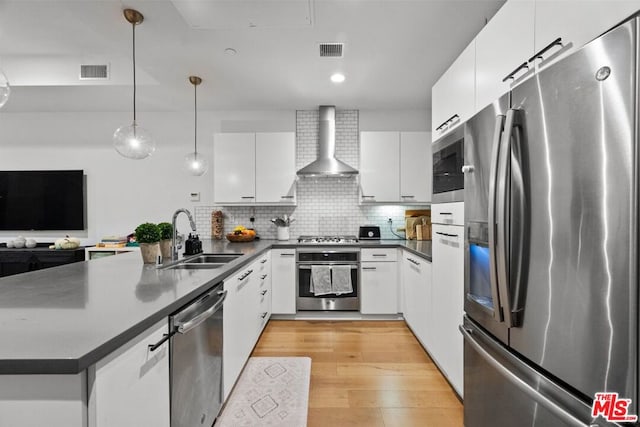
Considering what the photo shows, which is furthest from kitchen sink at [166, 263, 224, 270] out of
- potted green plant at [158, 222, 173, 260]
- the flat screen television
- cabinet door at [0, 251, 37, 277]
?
the flat screen television

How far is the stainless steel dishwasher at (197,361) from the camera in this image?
1.28 meters

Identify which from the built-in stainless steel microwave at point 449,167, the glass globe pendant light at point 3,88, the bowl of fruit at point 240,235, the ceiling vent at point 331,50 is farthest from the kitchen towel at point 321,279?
the glass globe pendant light at point 3,88

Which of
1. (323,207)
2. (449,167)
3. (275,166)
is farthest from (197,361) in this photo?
(323,207)

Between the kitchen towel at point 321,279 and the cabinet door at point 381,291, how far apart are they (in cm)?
39

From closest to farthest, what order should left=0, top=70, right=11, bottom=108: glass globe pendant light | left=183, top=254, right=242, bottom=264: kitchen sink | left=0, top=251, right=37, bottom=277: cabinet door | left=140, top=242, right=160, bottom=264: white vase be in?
left=0, top=70, right=11, bottom=108: glass globe pendant light < left=140, top=242, right=160, bottom=264: white vase < left=183, top=254, right=242, bottom=264: kitchen sink < left=0, top=251, right=37, bottom=277: cabinet door

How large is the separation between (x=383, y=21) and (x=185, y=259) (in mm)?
2268

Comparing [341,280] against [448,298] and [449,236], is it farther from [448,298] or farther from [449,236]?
[449,236]

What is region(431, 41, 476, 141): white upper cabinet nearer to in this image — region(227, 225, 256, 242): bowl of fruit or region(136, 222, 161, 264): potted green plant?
region(136, 222, 161, 264): potted green plant

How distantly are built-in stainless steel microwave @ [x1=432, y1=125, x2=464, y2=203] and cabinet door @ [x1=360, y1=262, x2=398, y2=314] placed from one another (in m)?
1.44

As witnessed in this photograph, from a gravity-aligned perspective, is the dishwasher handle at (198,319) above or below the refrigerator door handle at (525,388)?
above

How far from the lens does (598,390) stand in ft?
2.89

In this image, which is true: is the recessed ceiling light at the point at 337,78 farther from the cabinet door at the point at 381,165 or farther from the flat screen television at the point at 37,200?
the flat screen television at the point at 37,200

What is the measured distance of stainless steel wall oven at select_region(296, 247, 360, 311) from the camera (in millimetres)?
3609

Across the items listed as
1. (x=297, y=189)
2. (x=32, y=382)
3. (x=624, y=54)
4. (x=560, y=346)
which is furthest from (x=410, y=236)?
(x=32, y=382)
